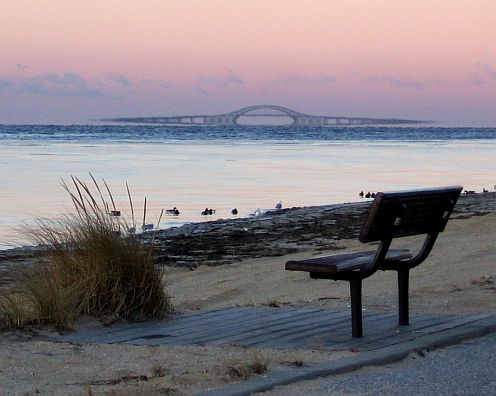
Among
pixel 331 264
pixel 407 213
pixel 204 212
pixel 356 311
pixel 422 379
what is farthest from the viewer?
pixel 204 212

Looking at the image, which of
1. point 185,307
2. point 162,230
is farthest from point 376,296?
point 162,230

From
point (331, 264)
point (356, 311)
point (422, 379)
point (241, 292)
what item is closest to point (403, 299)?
point (356, 311)

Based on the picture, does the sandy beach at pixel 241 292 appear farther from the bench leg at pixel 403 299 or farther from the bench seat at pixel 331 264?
the bench leg at pixel 403 299

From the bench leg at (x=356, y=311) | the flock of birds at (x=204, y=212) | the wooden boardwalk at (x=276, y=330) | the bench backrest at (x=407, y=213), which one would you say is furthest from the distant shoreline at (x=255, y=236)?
the bench leg at (x=356, y=311)

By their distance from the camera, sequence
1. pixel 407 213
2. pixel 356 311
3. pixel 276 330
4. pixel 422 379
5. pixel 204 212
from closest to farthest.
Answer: pixel 422 379
pixel 356 311
pixel 407 213
pixel 276 330
pixel 204 212

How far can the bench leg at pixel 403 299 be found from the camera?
749cm

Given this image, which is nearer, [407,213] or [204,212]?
[407,213]

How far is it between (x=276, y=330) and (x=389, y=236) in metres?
1.04

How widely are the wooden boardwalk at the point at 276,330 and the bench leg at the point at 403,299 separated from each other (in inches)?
2.9

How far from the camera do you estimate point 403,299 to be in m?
7.52

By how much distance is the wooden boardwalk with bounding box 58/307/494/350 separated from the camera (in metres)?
6.99

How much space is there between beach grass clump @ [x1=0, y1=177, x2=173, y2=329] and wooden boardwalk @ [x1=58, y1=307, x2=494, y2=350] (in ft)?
0.67

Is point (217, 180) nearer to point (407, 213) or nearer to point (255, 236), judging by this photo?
point (255, 236)

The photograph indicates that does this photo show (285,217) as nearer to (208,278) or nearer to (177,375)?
(208,278)
